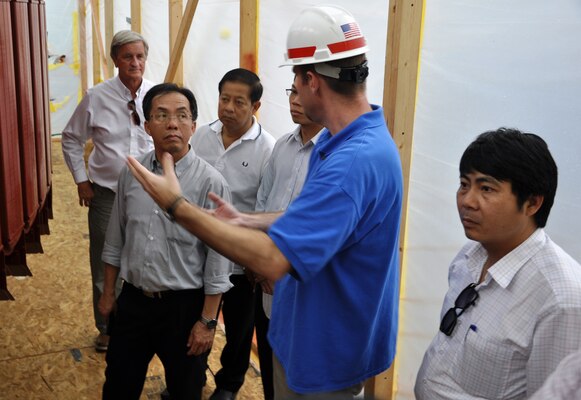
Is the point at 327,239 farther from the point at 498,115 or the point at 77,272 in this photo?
the point at 77,272

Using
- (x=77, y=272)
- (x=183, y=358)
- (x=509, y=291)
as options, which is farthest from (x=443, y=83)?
(x=77, y=272)

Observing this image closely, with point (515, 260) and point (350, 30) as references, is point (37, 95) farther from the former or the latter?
point (515, 260)

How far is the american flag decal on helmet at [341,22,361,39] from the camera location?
209cm

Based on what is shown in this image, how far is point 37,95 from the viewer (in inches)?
146

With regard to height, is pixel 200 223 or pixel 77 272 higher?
pixel 200 223

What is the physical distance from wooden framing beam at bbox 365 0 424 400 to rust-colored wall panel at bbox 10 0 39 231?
1.80 metres

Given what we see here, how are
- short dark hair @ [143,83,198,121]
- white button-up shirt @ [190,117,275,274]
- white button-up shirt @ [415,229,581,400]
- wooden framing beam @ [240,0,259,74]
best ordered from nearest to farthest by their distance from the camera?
white button-up shirt @ [415,229,581,400]
short dark hair @ [143,83,198,121]
white button-up shirt @ [190,117,275,274]
wooden framing beam @ [240,0,259,74]

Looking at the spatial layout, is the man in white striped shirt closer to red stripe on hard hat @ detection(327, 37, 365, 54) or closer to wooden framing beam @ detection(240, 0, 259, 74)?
red stripe on hard hat @ detection(327, 37, 365, 54)

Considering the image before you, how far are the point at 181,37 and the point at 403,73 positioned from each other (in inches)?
130

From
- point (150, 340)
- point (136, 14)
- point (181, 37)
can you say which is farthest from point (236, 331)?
point (136, 14)

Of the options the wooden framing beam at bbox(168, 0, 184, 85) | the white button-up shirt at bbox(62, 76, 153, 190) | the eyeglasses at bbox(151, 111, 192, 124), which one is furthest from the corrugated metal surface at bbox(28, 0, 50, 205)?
the wooden framing beam at bbox(168, 0, 184, 85)

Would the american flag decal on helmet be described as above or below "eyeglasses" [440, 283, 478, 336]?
above

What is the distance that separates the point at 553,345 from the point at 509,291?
21cm

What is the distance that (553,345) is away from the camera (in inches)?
67.0
